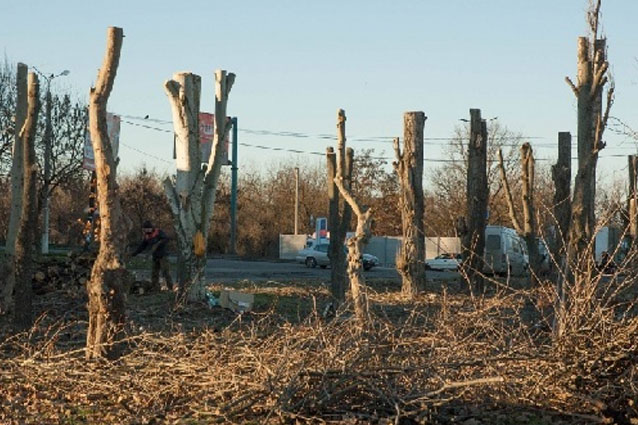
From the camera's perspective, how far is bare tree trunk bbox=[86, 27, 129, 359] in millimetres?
10742

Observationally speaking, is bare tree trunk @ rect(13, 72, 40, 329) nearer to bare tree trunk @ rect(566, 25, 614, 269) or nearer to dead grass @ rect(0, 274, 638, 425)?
dead grass @ rect(0, 274, 638, 425)

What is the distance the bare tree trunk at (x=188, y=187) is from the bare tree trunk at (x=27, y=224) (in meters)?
5.05

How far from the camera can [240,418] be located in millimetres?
8133

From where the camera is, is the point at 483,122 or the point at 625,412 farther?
the point at 483,122

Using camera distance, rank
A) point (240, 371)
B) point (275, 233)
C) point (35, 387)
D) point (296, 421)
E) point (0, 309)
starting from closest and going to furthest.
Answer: point (296, 421)
point (240, 371)
point (35, 387)
point (0, 309)
point (275, 233)

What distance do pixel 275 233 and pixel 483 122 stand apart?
4789cm

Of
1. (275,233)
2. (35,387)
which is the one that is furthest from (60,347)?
(275,233)

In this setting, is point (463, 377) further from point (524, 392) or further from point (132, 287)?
point (132, 287)

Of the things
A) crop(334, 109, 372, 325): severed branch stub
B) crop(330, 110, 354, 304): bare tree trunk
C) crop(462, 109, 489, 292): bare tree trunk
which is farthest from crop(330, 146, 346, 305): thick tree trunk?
crop(462, 109, 489, 292): bare tree trunk

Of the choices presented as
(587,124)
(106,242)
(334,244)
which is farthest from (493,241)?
(106,242)

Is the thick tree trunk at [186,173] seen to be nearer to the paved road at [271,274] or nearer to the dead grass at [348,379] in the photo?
the dead grass at [348,379]

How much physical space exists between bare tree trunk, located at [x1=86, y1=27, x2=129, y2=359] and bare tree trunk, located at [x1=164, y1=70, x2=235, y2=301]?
8008mm

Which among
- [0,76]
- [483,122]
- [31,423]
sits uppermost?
[0,76]

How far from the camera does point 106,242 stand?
10977 millimetres
